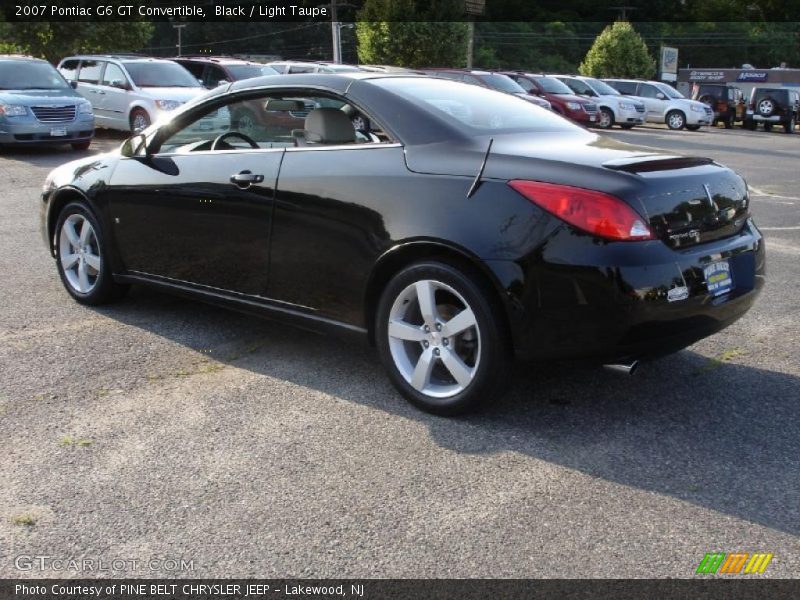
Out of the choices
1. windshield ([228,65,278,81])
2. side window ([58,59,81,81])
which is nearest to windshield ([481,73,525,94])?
windshield ([228,65,278,81])

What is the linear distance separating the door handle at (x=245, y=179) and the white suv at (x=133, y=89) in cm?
1331

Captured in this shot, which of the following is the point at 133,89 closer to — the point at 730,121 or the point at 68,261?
the point at 68,261

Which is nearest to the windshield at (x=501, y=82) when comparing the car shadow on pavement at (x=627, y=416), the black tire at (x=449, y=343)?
the car shadow on pavement at (x=627, y=416)

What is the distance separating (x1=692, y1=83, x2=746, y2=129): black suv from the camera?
36031mm

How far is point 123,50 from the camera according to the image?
30.9 metres

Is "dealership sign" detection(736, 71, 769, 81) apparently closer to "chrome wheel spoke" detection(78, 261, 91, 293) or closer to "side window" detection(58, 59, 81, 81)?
"side window" detection(58, 59, 81, 81)

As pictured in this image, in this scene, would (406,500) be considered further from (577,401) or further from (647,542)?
(577,401)

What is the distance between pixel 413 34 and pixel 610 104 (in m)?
8.99

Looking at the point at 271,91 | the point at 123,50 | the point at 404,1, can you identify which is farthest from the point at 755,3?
the point at 271,91

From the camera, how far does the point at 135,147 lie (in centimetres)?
562

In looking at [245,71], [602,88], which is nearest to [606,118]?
[602,88]

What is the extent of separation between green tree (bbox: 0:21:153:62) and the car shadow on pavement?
80.1 ft

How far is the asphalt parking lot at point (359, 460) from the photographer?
3051 mm

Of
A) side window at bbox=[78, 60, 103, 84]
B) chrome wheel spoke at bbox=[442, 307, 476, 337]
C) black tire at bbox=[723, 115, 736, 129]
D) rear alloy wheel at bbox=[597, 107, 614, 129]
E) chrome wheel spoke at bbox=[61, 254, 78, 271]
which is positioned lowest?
black tire at bbox=[723, 115, 736, 129]
